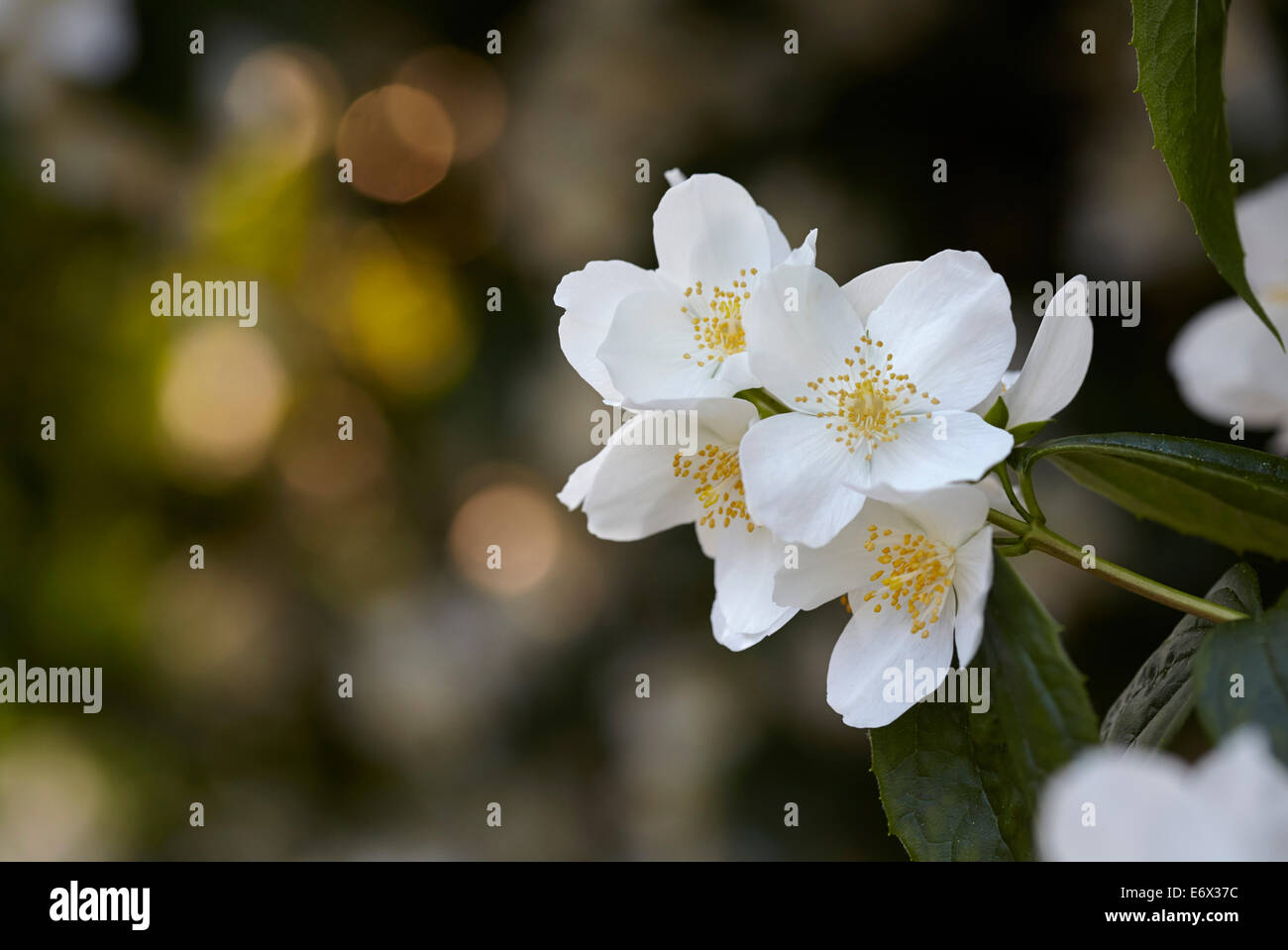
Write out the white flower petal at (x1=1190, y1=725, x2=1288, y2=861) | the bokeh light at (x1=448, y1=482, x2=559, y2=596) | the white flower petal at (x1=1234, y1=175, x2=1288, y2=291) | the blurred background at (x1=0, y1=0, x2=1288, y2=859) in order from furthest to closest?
the bokeh light at (x1=448, y1=482, x2=559, y2=596), the blurred background at (x1=0, y1=0, x2=1288, y2=859), the white flower petal at (x1=1234, y1=175, x2=1288, y2=291), the white flower petal at (x1=1190, y1=725, x2=1288, y2=861)

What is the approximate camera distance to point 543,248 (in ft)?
4.47

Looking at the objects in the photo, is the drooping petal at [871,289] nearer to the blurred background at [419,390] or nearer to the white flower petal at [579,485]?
the white flower petal at [579,485]

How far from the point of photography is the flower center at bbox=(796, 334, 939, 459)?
35 centimetres

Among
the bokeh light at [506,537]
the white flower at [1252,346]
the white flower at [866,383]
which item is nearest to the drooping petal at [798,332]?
the white flower at [866,383]

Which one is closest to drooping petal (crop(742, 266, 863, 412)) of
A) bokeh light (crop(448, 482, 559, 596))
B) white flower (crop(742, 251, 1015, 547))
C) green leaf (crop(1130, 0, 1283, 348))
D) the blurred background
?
white flower (crop(742, 251, 1015, 547))

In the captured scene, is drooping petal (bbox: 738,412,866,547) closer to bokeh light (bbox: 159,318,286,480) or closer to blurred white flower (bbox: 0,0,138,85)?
bokeh light (bbox: 159,318,286,480)

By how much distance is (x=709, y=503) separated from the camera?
389 millimetres

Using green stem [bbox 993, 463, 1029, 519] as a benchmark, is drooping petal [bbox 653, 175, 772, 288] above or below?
above

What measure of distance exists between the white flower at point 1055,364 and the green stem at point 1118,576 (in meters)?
0.04

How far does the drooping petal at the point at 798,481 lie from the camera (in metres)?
0.32

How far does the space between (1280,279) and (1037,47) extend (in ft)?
2.43

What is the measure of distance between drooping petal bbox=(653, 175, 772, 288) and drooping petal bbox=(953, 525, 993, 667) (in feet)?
0.41

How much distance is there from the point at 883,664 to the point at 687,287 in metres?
0.15

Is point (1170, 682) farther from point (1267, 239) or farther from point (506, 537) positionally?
point (506, 537)
